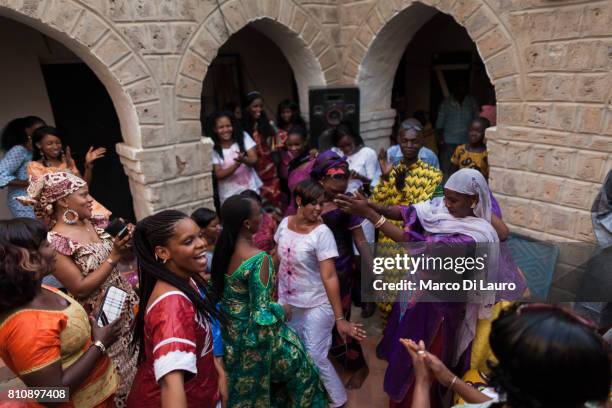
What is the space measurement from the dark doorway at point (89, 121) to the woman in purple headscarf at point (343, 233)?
167 inches

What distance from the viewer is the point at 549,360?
977 mm

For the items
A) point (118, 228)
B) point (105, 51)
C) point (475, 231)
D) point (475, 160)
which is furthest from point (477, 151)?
point (105, 51)

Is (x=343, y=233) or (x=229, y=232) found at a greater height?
(x=229, y=232)

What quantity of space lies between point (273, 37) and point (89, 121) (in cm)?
288

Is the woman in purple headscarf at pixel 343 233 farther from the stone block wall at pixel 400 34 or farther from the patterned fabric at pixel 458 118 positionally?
the patterned fabric at pixel 458 118

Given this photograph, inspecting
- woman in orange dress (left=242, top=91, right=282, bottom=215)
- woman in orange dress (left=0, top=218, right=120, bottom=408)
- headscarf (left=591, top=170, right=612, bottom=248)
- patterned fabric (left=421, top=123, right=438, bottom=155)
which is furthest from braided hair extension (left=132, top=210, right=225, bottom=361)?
patterned fabric (left=421, top=123, right=438, bottom=155)

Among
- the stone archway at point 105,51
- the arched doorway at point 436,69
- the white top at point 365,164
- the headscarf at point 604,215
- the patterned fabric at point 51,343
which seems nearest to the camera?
the patterned fabric at point 51,343

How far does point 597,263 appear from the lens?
2828 mm

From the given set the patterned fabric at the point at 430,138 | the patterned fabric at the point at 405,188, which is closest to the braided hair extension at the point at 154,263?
the patterned fabric at the point at 405,188

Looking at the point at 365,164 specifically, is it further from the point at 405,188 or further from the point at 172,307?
the point at 172,307

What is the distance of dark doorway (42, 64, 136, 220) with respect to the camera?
18.4 feet

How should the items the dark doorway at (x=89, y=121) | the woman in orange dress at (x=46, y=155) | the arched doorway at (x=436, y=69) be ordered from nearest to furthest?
1. the woman in orange dress at (x=46, y=155)
2. the dark doorway at (x=89, y=121)
3. the arched doorway at (x=436, y=69)

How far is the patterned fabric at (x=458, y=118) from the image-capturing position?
21.6ft

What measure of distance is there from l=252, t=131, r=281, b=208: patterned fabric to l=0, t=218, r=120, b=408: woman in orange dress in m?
3.42
